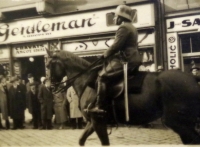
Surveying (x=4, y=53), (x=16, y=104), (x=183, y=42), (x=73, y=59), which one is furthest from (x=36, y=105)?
(x=183, y=42)

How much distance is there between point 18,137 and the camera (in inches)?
118

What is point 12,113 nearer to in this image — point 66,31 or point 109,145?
point 66,31

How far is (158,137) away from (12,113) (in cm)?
178

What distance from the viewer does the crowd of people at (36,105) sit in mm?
3291

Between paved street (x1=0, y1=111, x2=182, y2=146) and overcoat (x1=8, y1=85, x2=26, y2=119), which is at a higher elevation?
overcoat (x1=8, y1=85, x2=26, y2=119)

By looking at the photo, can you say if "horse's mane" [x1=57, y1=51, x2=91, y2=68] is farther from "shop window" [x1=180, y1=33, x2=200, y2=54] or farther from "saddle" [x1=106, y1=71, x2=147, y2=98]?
"shop window" [x1=180, y1=33, x2=200, y2=54]

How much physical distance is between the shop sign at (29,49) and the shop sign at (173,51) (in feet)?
4.42

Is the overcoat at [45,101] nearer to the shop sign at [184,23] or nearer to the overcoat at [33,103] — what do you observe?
the overcoat at [33,103]

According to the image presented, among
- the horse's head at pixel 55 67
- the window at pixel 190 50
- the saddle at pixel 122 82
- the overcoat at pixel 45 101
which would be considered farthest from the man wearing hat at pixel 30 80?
the window at pixel 190 50

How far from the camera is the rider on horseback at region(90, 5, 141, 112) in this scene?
2.25 metres

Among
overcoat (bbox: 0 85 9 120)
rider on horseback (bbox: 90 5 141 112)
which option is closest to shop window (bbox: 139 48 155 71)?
rider on horseback (bbox: 90 5 141 112)

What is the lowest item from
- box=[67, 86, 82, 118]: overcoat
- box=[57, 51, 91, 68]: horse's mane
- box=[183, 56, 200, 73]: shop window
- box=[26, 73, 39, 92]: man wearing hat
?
box=[67, 86, 82, 118]: overcoat

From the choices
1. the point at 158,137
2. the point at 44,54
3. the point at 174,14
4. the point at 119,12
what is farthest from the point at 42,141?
the point at 174,14

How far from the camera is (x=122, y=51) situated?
2.32 meters
